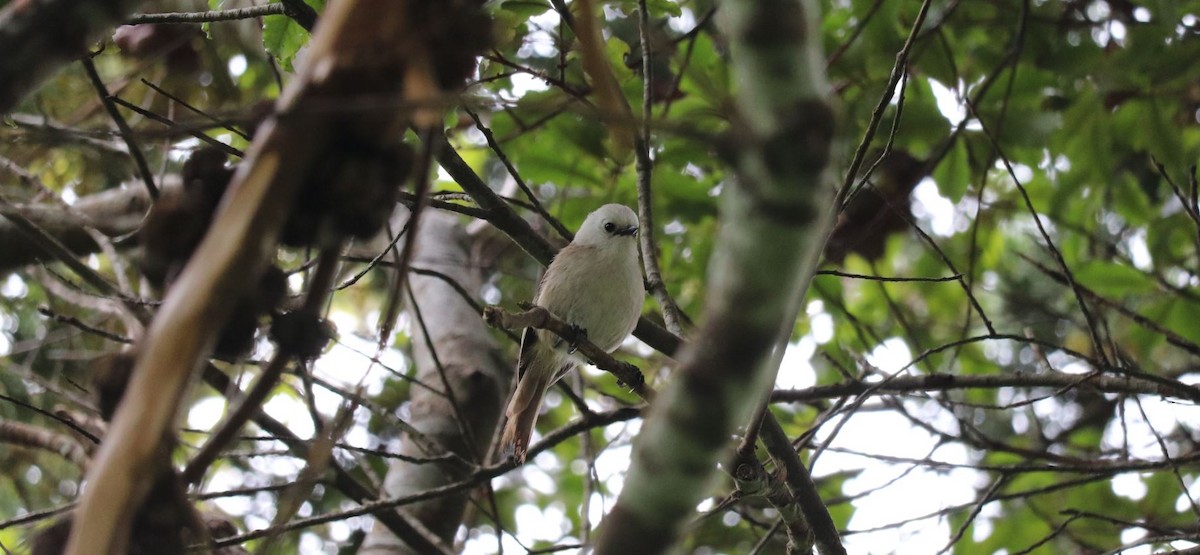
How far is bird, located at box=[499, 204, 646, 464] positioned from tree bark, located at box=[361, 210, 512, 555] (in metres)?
0.30

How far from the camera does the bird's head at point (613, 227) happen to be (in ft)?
15.9

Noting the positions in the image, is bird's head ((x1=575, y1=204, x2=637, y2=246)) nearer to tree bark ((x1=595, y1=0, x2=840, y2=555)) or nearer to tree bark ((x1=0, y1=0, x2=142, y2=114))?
tree bark ((x1=0, y1=0, x2=142, y2=114))

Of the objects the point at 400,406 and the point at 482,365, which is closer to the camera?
the point at 482,365

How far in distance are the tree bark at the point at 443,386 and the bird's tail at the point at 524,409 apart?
0.51 ft

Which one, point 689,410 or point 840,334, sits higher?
point 840,334

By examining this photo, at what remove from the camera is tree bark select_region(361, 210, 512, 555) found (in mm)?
4398

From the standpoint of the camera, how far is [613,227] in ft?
16.1

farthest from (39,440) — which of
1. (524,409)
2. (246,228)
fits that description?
(246,228)

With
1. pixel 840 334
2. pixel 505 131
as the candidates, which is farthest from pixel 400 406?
pixel 840 334

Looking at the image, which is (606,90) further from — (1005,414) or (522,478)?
(1005,414)

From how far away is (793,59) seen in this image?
117 cm

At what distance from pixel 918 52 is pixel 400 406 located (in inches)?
136

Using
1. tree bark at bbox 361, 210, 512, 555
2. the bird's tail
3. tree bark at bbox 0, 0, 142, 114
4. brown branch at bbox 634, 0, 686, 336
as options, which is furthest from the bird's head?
tree bark at bbox 0, 0, 142, 114

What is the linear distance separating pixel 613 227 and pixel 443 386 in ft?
3.75
